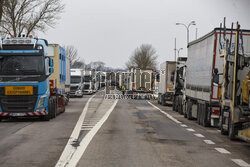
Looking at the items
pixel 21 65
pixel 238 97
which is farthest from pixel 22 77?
pixel 238 97

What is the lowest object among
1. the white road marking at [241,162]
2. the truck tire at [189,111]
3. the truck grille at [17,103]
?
the truck tire at [189,111]

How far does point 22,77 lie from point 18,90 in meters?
0.54

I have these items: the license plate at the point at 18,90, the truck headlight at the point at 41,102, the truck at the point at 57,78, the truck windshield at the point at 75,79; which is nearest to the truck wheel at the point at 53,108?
the truck at the point at 57,78

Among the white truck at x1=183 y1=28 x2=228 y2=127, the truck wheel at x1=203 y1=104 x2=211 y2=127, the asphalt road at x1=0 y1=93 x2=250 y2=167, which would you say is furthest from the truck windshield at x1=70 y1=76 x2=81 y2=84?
the asphalt road at x1=0 y1=93 x2=250 y2=167

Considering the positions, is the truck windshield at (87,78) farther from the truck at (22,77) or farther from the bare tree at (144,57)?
the bare tree at (144,57)

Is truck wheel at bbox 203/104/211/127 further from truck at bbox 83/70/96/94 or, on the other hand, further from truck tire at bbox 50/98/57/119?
truck at bbox 83/70/96/94

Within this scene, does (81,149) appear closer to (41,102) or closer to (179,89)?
(41,102)

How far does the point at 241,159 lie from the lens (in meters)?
9.67

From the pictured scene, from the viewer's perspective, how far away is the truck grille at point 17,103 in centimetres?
1838

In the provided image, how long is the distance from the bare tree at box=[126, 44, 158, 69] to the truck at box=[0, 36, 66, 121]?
351 feet

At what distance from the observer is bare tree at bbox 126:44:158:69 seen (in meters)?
127

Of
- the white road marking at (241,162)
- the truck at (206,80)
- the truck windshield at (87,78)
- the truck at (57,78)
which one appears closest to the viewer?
the white road marking at (241,162)

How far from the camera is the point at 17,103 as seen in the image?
18.5 meters

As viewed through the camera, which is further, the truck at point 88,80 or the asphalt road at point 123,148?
the truck at point 88,80
